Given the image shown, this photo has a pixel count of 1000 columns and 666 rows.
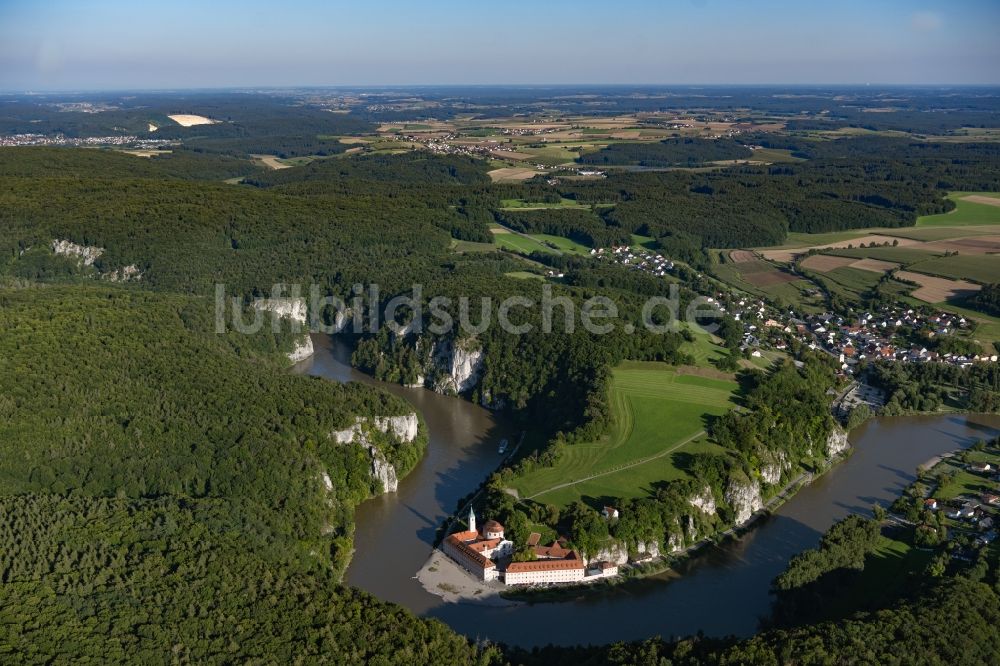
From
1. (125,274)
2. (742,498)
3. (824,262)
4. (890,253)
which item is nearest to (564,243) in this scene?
(824,262)

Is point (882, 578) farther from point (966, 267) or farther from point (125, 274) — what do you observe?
point (125, 274)

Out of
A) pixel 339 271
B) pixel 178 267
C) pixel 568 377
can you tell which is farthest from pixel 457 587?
pixel 178 267

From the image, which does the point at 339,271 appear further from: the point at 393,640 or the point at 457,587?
the point at 393,640

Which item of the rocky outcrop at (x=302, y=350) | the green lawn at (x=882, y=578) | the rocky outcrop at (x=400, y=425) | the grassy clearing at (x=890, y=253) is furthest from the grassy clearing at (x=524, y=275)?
the green lawn at (x=882, y=578)

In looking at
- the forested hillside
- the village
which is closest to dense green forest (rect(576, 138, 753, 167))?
the forested hillside

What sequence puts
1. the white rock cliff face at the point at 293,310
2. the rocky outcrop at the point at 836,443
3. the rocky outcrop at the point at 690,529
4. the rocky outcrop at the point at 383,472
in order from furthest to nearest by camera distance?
1. the white rock cliff face at the point at 293,310
2. the rocky outcrop at the point at 836,443
3. the rocky outcrop at the point at 383,472
4. the rocky outcrop at the point at 690,529

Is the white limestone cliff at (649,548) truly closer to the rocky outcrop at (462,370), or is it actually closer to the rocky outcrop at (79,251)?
the rocky outcrop at (462,370)
